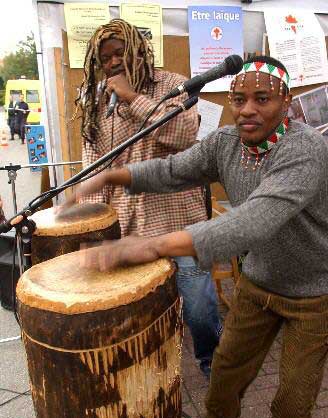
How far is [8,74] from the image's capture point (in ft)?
169

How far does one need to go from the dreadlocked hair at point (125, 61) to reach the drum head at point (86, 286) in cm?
91

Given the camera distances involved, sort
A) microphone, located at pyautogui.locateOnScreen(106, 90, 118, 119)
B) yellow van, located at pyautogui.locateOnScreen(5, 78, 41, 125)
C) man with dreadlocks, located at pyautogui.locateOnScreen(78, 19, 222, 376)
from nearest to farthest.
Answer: microphone, located at pyautogui.locateOnScreen(106, 90, 118, 119) → man with dreadlocks, located at pyautogui.locateOnScreen(78, 19, 222, 376) → yellow van, located at pyautogui.locateOnScreen(5, 78, 41, 125)

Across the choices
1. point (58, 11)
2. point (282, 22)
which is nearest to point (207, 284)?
point (58, 11)

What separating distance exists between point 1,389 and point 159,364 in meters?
1.63

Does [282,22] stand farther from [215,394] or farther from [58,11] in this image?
[215,394]

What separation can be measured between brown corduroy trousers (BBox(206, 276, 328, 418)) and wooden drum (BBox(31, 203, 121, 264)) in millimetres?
693

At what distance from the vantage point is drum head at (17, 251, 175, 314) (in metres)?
1.21

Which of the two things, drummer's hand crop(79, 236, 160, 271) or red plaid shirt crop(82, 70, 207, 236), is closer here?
drummer's hand crop(79, 236, 160, 271)

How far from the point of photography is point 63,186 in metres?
1.60

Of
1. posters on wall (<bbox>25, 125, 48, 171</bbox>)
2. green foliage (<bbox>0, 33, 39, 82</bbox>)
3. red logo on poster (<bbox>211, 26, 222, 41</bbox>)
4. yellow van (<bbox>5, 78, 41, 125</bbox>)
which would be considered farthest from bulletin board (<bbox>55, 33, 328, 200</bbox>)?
green foliage (<bbox>0, 33, 39, 82</bbox>)

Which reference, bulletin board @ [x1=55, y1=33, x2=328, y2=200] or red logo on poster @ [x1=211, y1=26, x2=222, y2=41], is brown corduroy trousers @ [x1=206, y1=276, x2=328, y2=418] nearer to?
bulletin board @ [x1=55, y1=33, x2=328, y2=200]

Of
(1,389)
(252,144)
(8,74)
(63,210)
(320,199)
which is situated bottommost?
(1,389)

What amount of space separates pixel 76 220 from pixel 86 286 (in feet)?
2.54

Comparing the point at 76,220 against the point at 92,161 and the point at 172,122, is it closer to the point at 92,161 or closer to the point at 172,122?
the point at 92,161
